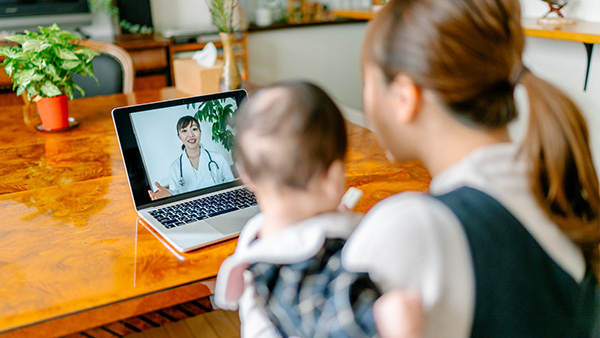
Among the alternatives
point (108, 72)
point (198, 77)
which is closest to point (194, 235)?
point (198, 77)

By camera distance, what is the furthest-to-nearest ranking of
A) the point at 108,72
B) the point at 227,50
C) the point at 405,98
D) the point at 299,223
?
the point at 108,72 < the point at 227,50 < the point at 299,223 < the point at 405,98

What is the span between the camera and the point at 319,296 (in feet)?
2.35

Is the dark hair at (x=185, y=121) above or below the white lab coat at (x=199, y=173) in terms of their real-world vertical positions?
above

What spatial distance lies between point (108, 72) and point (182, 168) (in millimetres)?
1413

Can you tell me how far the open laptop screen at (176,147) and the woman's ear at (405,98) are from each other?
619mm

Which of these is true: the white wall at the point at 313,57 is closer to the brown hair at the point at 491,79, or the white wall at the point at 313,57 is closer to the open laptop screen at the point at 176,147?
the open laptop screen at the point at 176,147

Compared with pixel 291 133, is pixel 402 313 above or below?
below

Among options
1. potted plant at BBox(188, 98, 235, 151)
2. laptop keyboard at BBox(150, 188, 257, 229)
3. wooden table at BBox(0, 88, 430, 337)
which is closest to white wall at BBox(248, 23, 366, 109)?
wooden table at BBox(0, 88, 430, 337)

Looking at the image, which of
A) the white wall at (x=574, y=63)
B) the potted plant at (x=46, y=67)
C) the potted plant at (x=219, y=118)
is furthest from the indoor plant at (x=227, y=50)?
the white wall at (x=574, y=63)

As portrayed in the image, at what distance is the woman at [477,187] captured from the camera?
2.00 ft

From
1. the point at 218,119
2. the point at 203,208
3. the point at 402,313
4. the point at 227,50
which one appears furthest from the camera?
the point at 227,50

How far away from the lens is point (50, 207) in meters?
1.20

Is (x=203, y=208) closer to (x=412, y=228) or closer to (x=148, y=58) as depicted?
(x=412, y=228)

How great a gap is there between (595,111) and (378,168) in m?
1.44
